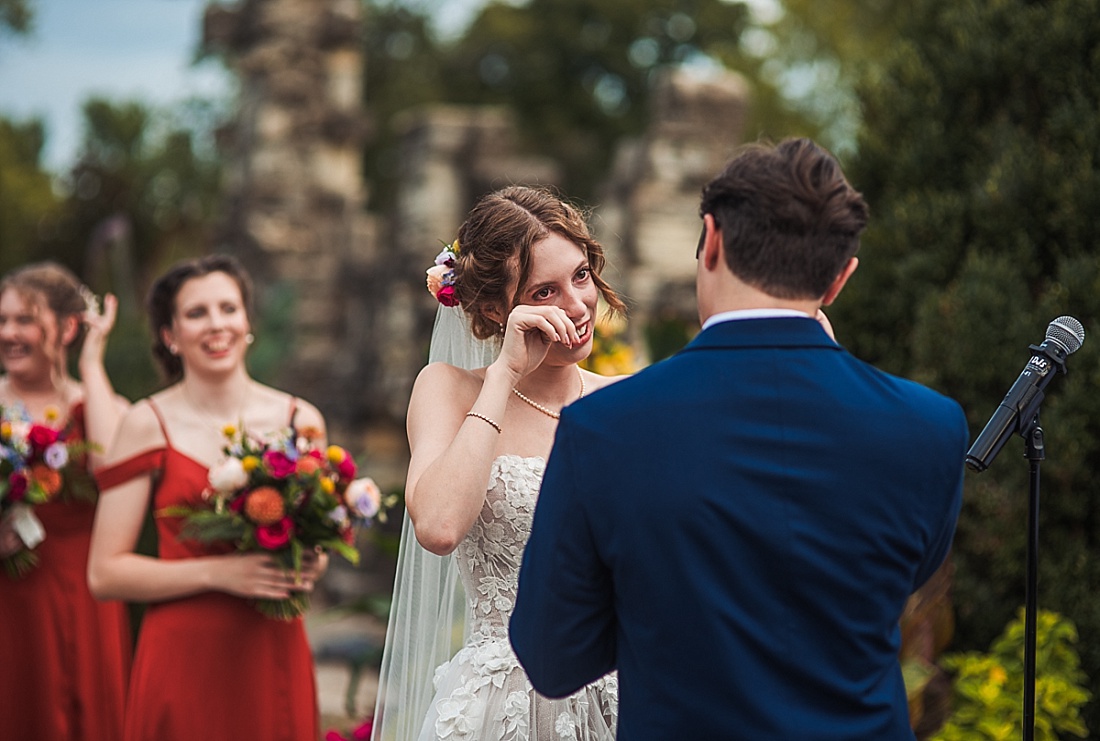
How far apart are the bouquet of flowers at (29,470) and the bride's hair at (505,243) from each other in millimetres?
2822

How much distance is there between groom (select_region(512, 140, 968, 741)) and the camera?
1.99 m

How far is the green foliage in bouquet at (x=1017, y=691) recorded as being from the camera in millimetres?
4418

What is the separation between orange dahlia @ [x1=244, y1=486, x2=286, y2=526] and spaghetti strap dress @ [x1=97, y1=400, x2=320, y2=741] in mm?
316

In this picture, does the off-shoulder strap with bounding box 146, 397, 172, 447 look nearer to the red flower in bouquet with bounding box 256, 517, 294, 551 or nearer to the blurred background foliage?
the red flower in bouquet with bounding box 256, 517, 294, 551

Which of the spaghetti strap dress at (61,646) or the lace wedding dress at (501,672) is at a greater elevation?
the lace wedding dress at (501,672)

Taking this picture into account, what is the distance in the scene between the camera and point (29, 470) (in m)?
5.12

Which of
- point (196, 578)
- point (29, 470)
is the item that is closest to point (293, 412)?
point (196, 578)

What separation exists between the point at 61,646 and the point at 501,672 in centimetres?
322

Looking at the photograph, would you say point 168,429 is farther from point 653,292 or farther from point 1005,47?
point 653,292

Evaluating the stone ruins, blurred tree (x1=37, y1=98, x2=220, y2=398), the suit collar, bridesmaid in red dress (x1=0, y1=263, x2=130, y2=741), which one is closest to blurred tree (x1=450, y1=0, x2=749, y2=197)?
blurred tree (x1=37, y1=98, x2=220, y2=398)

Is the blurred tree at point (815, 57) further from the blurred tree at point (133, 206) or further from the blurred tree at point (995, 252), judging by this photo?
the blurred tree at point (995, 252)

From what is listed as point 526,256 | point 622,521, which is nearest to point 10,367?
point 526,256

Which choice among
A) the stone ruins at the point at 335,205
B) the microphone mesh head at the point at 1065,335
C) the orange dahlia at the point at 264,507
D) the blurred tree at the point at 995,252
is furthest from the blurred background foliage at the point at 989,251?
the stone ruins at the point at 335,205

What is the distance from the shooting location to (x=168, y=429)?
14.7 ft
